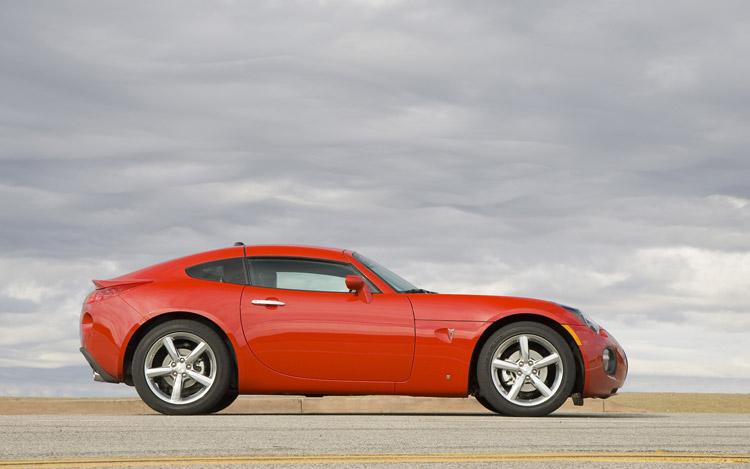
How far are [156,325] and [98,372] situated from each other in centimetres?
73

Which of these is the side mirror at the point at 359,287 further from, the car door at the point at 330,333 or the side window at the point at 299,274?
the side window at the point at 299,274

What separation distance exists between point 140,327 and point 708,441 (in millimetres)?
4853

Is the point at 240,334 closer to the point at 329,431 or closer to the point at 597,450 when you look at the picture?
the point at 329,431

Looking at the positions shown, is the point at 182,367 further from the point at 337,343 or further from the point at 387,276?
the point at 387,276

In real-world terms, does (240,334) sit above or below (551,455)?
above

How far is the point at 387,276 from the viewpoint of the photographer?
834cm

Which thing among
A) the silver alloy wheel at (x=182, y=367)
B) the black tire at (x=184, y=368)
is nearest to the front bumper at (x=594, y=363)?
the black tire at (x=184, y=368)

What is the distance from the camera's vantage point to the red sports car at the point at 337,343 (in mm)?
7730

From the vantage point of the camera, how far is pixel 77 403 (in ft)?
37.9

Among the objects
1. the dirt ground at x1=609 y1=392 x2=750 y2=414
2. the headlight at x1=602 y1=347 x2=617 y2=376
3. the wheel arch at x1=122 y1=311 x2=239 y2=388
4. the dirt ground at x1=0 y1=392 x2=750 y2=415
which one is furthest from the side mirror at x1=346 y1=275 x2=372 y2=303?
the dirt ground at x1=609 y1=392 x2=750 y2=414

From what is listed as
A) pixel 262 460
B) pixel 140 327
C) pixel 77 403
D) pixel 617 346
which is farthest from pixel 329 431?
pixel 77 403

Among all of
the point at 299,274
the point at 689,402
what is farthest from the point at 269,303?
the point at 689,402

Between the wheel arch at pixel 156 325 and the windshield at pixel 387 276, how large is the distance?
1402mm

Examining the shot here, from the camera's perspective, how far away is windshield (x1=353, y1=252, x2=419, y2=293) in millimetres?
8172
